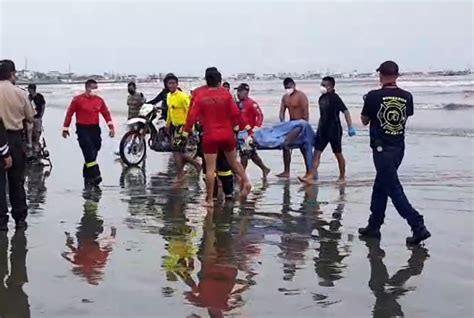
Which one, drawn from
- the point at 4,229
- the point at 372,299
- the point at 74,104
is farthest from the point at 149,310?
the point at 74,104

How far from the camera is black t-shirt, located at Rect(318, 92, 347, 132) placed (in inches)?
494

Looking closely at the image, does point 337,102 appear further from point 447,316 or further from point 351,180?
point 447,316

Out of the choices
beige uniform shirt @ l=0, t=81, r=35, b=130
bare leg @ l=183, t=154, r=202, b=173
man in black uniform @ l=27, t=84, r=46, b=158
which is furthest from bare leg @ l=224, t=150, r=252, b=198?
man in black uniform @ l=27, t=84, r=46, b=158

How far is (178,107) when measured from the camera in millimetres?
13195

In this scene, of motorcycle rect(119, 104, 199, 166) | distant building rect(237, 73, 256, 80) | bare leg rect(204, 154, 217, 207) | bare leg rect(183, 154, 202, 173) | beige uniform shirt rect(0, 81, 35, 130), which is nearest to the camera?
beige uniform shirt rect(0, 81, 35, 130)

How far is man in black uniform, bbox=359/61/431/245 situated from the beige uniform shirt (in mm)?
3773

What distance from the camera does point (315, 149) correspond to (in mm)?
12984

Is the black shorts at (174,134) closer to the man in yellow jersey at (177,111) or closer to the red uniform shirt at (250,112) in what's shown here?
the man in yellow jersey at (177,111)

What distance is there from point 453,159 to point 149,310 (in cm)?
1190

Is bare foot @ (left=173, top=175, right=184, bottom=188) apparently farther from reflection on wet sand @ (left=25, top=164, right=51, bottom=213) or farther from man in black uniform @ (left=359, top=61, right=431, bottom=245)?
man in black uniform @ (left=359, top=61, right=431, bottom=245)

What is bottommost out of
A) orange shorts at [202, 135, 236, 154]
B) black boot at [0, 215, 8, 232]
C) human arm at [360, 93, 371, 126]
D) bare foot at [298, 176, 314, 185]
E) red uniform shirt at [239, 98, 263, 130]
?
bare foot at [298, 176, 314, 185]

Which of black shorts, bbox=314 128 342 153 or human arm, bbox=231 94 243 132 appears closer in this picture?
human arm, bbox=231 94 243 132

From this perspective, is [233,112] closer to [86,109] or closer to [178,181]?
[178,181]

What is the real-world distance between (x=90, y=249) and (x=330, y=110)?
19.9 ft
